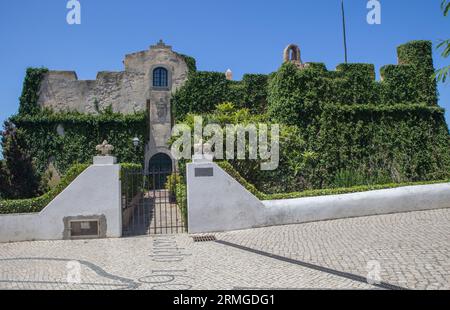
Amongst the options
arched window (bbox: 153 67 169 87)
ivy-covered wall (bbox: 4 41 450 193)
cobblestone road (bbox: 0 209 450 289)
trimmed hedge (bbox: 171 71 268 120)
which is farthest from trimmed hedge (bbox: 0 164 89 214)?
arched window (bbox: 153 67 169 87)

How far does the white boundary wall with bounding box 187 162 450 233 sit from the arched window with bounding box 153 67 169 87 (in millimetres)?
13699

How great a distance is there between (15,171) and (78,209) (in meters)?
6.81

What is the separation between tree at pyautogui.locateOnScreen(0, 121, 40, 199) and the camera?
14.6 m

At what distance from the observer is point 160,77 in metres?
22.8

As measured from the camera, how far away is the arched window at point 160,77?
896 inches

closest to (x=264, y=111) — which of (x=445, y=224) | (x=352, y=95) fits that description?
(x=352, y=95)

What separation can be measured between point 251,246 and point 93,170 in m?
4.73

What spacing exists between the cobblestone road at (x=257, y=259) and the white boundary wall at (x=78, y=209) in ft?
1.53

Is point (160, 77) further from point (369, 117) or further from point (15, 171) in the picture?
point (369, 117)

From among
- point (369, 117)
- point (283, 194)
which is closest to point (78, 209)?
point (283, 194)

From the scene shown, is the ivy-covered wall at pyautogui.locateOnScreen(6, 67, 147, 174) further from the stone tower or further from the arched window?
the arched window

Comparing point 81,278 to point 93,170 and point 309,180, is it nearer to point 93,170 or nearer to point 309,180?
point 93,170

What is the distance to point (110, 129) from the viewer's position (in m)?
21.6

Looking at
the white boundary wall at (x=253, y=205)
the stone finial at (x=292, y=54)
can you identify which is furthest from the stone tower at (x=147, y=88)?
the white boundary wall at (x=253, y=205)
